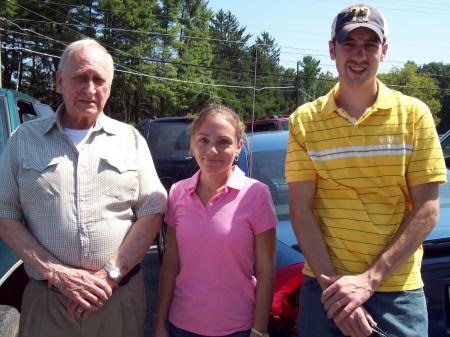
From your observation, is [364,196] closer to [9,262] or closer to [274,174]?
[274,174]

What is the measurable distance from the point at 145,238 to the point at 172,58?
1749 inches

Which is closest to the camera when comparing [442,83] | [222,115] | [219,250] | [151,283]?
[219,250]

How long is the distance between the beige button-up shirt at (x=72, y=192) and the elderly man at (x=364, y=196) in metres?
0.81

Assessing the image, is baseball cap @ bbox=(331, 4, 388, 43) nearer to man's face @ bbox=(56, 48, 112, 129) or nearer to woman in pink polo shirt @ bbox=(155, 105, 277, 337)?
woman in pink polo shirt @ bbox=(155, 105, 277, 337)

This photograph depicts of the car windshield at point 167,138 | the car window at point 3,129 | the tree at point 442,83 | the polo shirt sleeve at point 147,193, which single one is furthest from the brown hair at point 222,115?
the tree at point 442,83

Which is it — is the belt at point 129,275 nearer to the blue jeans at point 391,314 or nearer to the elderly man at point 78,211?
the elderly man at point 78,211

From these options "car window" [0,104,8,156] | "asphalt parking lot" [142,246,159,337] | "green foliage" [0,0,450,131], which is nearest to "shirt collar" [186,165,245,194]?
"car window" [0,104,8,156]

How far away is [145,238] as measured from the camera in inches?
94.7

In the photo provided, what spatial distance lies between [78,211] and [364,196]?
1253mm

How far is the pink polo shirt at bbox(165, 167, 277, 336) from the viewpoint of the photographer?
222 centimetres

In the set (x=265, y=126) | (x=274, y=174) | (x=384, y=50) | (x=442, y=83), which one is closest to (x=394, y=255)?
(x=384, y=50)

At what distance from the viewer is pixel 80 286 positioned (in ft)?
7.31

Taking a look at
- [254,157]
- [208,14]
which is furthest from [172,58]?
[254,157]

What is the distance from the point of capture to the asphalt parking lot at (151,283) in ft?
14.9
